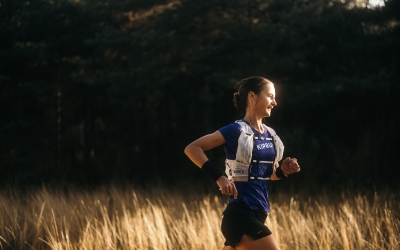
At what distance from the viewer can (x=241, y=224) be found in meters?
3.29

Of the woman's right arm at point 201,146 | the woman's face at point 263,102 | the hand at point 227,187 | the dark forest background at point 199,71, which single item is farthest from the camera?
the dark forest background at point 199,71

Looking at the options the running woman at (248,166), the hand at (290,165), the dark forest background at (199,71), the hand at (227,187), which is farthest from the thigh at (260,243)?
the dark forest background at (199,71)

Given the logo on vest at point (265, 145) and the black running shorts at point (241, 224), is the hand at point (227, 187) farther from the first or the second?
the logo on vest at point (265, 145)

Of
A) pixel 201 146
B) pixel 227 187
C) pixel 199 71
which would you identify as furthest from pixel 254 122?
pixel 199 71

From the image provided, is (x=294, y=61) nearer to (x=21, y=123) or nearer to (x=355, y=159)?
(x=355, y=159)

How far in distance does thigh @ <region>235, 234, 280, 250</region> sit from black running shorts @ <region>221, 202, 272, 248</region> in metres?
0.02

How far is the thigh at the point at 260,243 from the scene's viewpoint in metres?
3.19

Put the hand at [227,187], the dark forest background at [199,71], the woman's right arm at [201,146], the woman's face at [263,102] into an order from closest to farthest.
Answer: the hand at [227,187] < the woman's right arm at [201,146] < the woman's face at [263,102] < the dark forest background at [199,71]

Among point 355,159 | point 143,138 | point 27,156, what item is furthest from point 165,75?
point 355,159

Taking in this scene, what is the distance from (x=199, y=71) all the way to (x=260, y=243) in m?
12.3

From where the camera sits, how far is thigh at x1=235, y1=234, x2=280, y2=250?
3.19 meters

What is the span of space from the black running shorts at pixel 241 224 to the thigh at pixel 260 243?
0.02 m

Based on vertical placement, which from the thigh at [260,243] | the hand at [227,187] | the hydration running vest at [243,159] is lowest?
the thigh at [260,243]

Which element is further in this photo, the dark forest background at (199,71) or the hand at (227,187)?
the dark forest background at (199,71)
